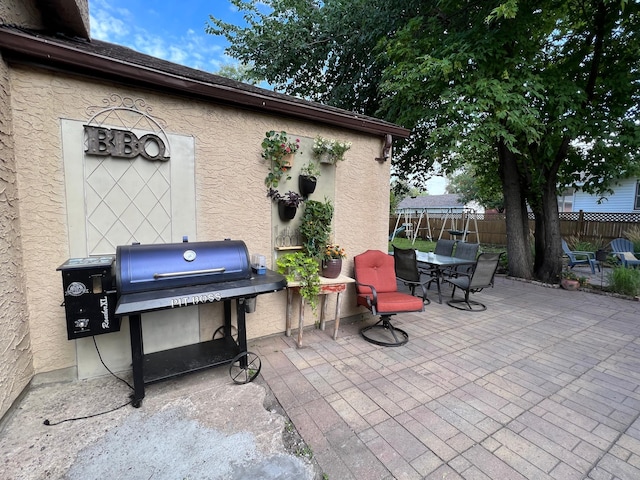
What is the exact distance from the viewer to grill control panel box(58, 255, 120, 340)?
2.35 meters

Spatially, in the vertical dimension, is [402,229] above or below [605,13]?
below

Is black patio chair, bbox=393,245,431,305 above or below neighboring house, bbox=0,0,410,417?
below

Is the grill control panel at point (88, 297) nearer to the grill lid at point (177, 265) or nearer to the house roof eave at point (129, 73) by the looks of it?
the grill lid at point (177, 265)

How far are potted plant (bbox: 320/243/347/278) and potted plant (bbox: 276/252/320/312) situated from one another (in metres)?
0.21

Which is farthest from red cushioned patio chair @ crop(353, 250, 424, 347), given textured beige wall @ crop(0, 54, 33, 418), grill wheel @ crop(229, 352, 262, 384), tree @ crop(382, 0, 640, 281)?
textured beige wall @ crop(0, 54, 33, 418)

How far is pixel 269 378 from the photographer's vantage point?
2.92 m

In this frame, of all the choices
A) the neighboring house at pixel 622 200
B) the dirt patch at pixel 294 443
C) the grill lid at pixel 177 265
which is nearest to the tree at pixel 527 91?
the grill lid at pixel 177 265

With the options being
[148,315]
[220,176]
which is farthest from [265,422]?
[220,176]

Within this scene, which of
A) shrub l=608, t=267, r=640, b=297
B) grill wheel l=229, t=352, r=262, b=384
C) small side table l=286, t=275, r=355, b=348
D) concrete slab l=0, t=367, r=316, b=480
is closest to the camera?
concrete slab l=0, t=367, r=316, b=480

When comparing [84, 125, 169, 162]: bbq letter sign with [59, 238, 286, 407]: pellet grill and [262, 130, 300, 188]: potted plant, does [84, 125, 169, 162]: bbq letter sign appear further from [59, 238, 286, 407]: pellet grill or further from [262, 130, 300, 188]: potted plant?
[262, 130, 300, 188]: potted plant

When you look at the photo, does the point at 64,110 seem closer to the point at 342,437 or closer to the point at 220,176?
the point at 220,176

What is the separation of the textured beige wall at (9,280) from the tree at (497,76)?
564 cm

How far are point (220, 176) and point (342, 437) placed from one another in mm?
2786

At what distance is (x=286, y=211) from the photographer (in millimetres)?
3648
